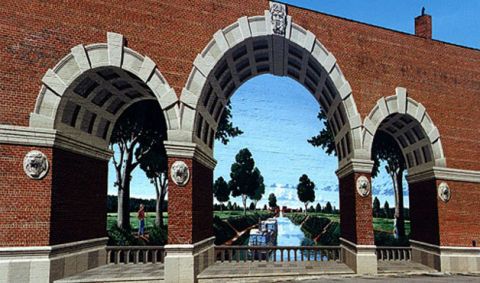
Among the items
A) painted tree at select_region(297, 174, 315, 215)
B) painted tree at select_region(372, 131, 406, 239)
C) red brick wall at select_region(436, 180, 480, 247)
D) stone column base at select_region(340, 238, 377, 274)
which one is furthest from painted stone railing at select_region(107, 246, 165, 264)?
painted tree at select_region(297, 174, 315, 215)

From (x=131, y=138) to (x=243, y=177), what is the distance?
58851 millimetres

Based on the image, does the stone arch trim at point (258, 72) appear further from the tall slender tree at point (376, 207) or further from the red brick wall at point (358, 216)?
the tall slender tree at point (376, 207)

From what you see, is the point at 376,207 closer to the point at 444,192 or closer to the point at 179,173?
the point at 444,192

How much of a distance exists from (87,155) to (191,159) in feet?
17.0

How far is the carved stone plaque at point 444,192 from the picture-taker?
19.2m

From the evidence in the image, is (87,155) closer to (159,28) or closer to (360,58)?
(159,28)

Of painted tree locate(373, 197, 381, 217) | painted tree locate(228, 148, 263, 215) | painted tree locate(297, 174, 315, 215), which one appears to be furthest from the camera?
painted tree locate(297, 174, 315, 215)

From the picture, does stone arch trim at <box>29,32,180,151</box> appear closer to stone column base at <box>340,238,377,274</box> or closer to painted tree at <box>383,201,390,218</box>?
stone column base at <box>340,238,377,274</box>

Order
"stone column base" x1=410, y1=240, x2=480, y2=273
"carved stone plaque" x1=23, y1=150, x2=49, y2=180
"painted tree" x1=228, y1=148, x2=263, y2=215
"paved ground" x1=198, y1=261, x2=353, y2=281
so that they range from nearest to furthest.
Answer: "carved stone plaque" x1=23, y1=150, x2=49, y2=180 < "paved ground" x1=198, y1=261, x2=353, y2=281 < "stone column base" x1=410, y1=240, x2=480, y2=273 < "painted tree" x1=228, y1=148, x2=263, y2=215

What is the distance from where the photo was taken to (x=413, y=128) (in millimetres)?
20375

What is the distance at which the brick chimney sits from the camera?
20.9m

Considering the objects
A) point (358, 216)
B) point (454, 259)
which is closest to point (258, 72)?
point (358, 216)

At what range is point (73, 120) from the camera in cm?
1583

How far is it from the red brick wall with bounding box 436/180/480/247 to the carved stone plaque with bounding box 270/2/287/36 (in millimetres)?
11176
